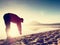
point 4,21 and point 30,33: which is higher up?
point 4,21

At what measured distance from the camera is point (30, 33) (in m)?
1.87

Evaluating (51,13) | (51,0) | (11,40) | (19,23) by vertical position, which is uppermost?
(51,0)

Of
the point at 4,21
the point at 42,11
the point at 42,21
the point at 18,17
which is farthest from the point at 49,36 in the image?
the point at 4,21

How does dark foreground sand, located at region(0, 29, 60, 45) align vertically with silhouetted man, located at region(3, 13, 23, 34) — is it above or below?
below

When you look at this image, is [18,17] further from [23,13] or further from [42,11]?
[42,11]

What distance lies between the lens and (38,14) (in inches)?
74.7

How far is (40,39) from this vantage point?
1.86 m

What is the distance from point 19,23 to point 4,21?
0.18 metres

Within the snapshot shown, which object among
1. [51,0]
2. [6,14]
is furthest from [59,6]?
[6,14]

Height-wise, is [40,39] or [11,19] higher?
[11,19]

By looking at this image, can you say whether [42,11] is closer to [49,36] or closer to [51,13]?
[51,13]

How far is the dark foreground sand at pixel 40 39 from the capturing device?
1.83 metres

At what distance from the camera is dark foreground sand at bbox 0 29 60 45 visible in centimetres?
183

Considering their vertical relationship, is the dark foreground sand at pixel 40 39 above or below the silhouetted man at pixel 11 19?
below
